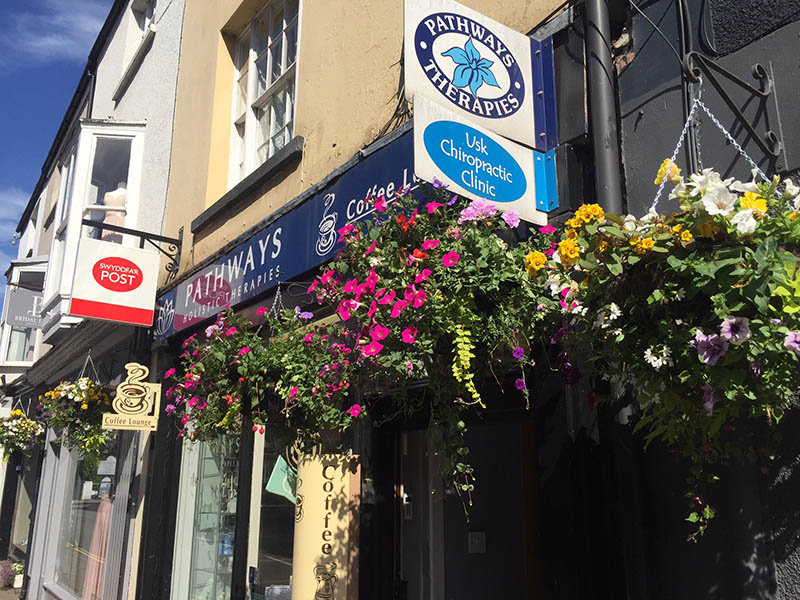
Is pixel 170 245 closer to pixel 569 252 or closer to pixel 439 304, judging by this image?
pixel 439 304

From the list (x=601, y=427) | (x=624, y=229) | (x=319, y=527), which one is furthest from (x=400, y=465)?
(x=624, y=229)

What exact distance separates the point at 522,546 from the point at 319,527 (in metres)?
2.58

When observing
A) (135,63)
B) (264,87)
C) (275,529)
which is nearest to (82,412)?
(275,529)

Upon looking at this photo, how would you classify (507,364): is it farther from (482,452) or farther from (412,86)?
(482,452)

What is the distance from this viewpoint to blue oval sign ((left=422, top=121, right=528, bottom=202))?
9.59 feet

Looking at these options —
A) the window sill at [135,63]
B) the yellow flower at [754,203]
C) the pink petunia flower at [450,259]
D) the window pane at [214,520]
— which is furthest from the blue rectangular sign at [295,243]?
the window sill at [135,63]

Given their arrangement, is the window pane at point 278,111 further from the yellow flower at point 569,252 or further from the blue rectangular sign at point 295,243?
the yellow flower at point 569,252

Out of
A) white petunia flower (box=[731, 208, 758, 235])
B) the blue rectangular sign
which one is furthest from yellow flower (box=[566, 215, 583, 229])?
the blue rectangular sign

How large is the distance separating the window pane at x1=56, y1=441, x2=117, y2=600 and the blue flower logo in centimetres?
610

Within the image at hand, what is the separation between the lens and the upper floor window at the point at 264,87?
252 inches

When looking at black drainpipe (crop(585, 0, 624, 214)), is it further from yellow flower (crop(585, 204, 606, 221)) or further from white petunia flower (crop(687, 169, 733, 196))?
white petunia flower (crop(687, 169, 733, 196))

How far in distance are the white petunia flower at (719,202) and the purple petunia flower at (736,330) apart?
30 centimetres

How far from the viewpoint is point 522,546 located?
584cm

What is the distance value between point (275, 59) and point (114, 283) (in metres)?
2.89
